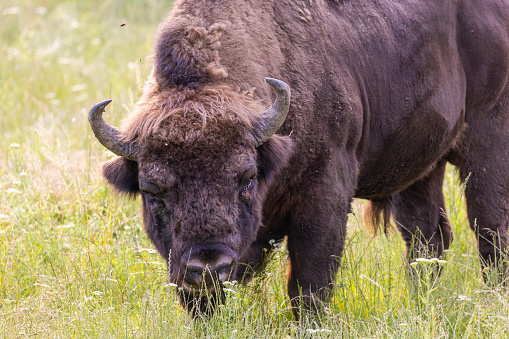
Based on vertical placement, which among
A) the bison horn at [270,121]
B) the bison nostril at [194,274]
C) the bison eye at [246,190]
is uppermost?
the bison horn at [270,121]

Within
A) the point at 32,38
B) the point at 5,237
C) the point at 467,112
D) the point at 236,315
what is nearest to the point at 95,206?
the point at 5,237

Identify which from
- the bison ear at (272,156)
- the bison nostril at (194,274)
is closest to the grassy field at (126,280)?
the bison nostril at (194,274)

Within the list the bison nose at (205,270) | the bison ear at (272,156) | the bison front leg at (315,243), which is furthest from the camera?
the bison front leg at (315,243)

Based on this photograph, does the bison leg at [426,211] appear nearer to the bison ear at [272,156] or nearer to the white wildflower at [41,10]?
the bison ear at [272,156]

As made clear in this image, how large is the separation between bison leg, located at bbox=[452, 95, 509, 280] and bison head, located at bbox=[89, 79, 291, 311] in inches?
80.5

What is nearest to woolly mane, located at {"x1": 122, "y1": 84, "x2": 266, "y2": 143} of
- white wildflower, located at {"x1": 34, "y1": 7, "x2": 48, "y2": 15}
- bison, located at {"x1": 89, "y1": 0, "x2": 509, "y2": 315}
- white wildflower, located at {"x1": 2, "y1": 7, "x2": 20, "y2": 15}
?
bison, located at {"x1": 89, "y1": 0, "x2": 509, "y2": 315}

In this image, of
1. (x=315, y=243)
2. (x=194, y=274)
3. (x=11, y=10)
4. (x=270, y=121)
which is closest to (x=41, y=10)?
(x=11, y=10)

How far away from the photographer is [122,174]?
159 inches

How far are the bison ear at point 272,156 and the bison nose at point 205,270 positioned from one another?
0.68 metres

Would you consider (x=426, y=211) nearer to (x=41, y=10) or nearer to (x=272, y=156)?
(x=272, y=156)

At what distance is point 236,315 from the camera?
3.95m

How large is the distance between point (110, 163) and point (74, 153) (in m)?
3.09

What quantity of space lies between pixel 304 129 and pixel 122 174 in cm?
113

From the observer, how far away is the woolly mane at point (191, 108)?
12.2 feet
